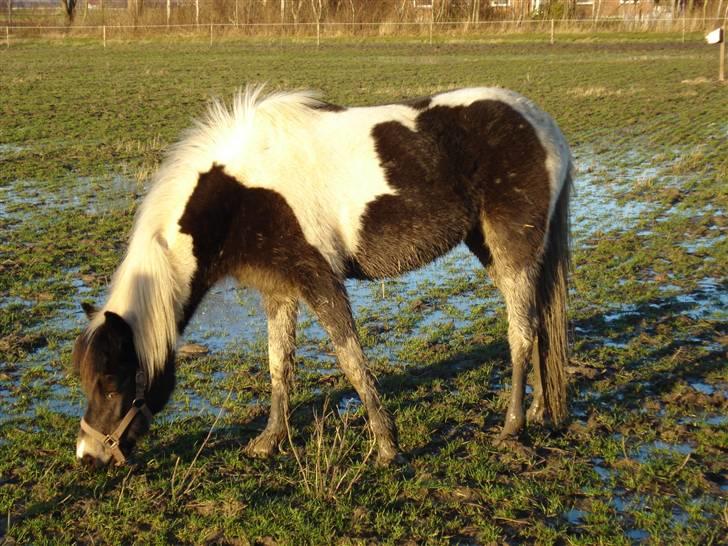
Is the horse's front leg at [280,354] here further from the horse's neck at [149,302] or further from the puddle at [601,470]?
the puddle at [601,470]

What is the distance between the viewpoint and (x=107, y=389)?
4270 millimetres

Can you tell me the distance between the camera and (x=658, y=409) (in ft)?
17.9

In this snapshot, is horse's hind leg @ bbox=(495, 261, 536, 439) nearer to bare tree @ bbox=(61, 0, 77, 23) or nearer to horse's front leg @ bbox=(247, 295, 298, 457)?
horse's front leg @ bbox=(247, 295, 298, 457)

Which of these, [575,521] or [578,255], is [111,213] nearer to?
[578,255]

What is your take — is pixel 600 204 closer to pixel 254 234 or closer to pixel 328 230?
pixel 328 230

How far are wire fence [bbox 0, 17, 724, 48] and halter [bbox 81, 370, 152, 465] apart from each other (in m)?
39.1

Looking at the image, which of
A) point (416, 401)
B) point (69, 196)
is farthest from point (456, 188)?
point (69, 196)

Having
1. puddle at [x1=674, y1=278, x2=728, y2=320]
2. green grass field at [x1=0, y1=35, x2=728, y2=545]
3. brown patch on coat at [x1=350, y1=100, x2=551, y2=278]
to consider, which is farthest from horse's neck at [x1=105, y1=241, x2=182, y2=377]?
puddle at [x1=674, y1=278, x2=728, y2=320]

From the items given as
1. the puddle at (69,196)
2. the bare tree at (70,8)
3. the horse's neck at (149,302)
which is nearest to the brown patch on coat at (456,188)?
the horse's neck at (149,302)

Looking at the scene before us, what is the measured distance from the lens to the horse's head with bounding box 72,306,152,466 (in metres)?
4.20

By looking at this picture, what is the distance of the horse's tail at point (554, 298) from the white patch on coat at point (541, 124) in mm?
105

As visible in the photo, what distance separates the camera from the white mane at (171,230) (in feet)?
14.6

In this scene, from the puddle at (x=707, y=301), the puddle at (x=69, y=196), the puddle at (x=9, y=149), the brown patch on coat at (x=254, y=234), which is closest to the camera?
the brown patch on coat at (x=254, y=234)

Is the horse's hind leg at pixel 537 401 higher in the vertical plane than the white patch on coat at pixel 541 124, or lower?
lower
